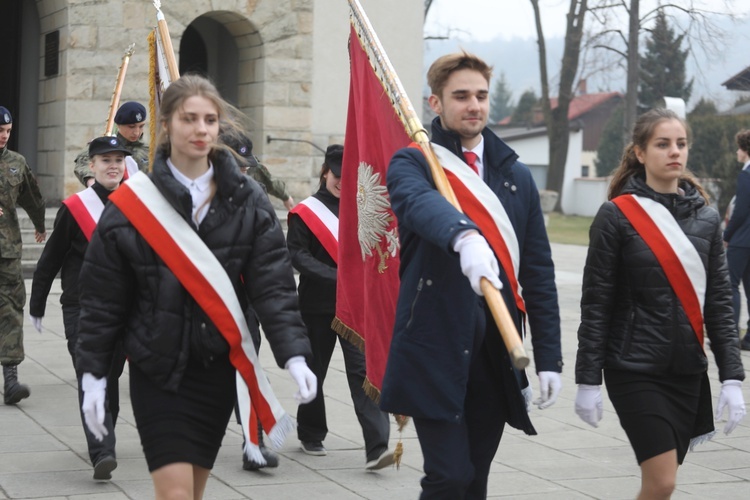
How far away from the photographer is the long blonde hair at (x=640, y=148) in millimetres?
5013

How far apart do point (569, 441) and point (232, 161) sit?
3973mm

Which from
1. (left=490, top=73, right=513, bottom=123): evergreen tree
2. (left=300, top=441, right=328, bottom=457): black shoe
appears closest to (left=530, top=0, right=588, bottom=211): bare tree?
(left=300, top=441, right=328, bottom=457): black shoe

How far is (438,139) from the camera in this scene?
444cm

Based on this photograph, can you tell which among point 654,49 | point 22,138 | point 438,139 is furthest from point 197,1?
point 654,49

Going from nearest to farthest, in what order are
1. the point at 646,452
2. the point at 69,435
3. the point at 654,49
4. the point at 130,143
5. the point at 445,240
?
the point at 445,240 < the point at 646,452 < the point at 69,435 < the point at 130,143 < the point at 654,49

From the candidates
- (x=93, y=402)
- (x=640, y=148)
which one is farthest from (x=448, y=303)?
(x=640, y=148)

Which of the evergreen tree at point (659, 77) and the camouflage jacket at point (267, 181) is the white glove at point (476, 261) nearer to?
the camouflage jacket at point (267, 181)

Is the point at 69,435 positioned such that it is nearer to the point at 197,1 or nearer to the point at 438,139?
the point at 438,139

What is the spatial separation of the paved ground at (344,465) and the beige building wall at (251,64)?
9.23 metres

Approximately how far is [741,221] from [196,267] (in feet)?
28.1

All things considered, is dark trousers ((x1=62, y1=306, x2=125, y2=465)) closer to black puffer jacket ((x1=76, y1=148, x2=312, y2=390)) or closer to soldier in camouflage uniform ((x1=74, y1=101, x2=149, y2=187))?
soldier in camouflage uniform ((x1=74, y1=101, x2=149, y2=187))

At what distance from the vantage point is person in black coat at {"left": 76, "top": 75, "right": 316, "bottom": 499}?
13.4 feet

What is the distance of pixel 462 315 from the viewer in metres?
4.18

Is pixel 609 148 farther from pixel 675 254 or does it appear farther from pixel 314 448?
pixel 675 254
